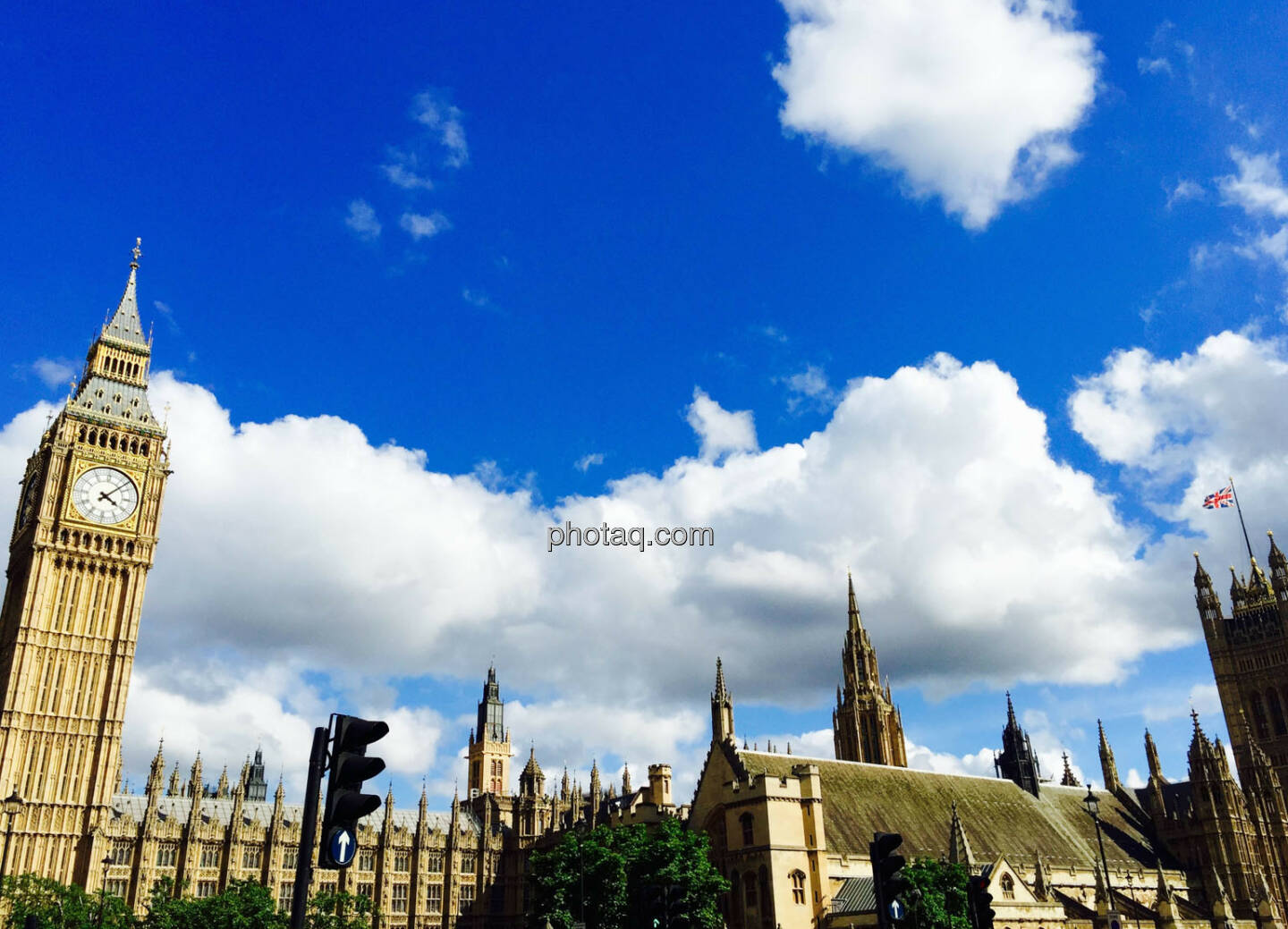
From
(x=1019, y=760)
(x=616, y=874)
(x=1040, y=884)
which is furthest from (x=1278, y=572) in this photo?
(x=616, y=874)

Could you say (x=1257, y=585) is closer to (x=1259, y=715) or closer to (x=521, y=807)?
(x=1259, y=715)

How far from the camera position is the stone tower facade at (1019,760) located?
86.1m

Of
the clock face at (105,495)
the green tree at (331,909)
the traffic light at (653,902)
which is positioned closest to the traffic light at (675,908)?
the traffic light at (653,902)

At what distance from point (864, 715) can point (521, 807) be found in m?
39.1

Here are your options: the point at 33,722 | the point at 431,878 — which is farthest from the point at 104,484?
the point at 431,878

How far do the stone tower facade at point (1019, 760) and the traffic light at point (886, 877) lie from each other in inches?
3047

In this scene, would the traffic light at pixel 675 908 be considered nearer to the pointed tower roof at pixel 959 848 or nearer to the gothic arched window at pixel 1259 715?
the pointed tower roof at pixel 959 848

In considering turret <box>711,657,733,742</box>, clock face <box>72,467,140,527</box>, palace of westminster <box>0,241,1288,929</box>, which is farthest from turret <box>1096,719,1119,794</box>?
clock face <box>72,467,140,527</box>

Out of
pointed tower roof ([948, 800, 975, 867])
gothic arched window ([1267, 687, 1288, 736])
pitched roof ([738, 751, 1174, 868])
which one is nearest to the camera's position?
pointed tower roof ([948, 800, 975, 867])

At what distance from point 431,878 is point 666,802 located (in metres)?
43.7

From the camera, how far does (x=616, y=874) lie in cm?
5784

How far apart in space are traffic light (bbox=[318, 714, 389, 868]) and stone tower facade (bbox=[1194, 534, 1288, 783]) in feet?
428

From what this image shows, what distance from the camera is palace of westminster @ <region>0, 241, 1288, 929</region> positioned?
203 ft

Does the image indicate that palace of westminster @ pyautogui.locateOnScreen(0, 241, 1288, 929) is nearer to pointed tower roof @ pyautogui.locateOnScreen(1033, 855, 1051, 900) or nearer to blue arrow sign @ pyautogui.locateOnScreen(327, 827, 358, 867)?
pointed tower roof @ pyautogui.locateOnScreen(1033, 855, 1051, 900)
